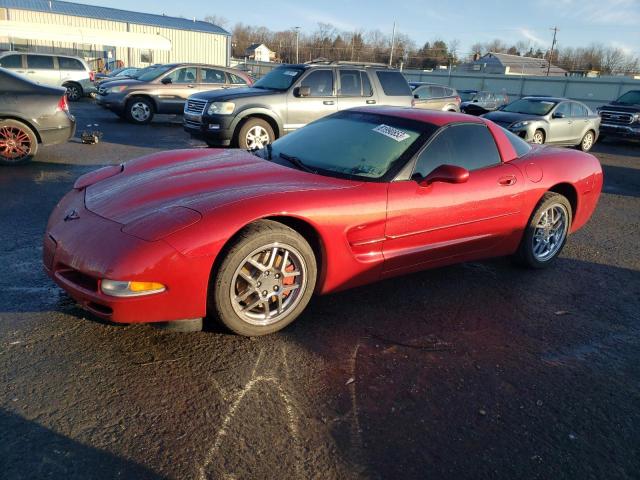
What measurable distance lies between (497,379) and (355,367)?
79cm

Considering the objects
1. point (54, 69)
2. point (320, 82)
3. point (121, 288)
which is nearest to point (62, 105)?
point (320, 82)

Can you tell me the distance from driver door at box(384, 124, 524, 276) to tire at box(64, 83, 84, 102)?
19.9 meters

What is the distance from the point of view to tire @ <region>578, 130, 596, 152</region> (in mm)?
14163

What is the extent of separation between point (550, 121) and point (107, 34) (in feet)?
105

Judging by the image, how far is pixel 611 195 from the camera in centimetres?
829

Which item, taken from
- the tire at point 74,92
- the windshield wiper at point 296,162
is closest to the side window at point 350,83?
the windshield wiper at point 296,162

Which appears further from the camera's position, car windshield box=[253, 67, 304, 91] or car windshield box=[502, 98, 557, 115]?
car windshield box=[502, 98, 557, 115]

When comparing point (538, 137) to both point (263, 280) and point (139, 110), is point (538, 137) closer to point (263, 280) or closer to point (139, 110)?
point (139, 110)

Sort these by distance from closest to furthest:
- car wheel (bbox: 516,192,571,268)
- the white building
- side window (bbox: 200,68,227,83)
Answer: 1. car wheel (bbox: 516,192,571,268)
2. side window (bbox: 200,68,227,83)
3. the white building

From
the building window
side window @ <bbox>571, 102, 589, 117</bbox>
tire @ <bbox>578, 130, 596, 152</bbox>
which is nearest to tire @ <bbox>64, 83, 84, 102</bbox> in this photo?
side window @ <bbox>571, 102, 589, 117</bbox>

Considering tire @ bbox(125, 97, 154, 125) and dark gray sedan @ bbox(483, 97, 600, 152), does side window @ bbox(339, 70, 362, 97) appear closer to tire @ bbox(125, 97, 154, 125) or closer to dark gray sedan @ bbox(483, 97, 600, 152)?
dark gray sedan @ bbox(483, 97, 600, 152)

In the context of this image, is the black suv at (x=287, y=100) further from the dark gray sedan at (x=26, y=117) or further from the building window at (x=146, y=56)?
the building window at (x=146, y=56)

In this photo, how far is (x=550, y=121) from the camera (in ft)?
42.1

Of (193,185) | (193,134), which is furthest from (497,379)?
(193,134)
